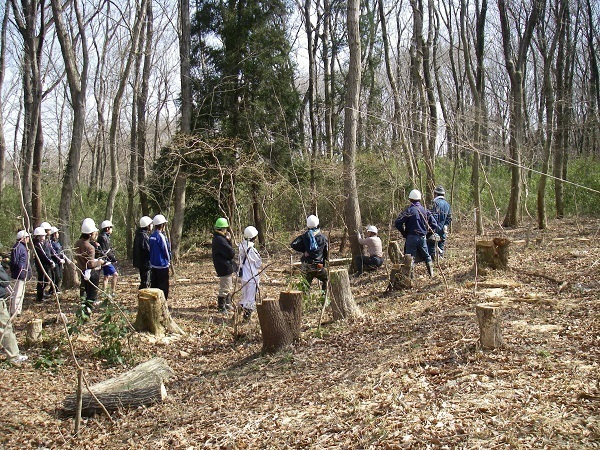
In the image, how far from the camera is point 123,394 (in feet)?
20.6

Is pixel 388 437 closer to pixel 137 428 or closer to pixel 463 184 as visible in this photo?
pixel 137 428

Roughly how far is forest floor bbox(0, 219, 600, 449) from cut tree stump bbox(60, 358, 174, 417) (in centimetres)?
12

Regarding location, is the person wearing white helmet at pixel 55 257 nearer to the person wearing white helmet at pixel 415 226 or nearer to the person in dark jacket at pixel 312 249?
the person in dark jacket at pixel 312 249

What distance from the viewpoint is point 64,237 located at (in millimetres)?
12531

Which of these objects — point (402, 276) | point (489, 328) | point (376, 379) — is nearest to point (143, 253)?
point (402, 276)

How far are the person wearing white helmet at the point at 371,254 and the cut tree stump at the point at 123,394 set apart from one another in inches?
260

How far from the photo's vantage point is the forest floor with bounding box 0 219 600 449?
448 centimetres

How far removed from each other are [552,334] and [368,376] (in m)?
2.18

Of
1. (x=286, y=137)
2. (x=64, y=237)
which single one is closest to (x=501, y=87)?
(x=286, y=137)

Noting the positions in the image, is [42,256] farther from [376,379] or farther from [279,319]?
[376,379]

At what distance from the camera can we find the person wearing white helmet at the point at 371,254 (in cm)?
1225

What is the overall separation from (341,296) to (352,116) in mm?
5164

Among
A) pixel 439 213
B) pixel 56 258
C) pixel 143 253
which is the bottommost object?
pixel 56 258

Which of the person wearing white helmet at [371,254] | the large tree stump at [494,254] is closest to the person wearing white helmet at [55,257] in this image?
the person wearing white helmet at [371,254]
